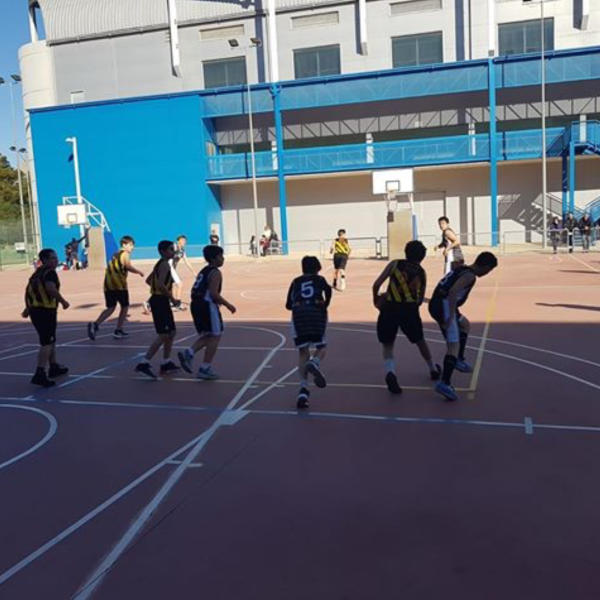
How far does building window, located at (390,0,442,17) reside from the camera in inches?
1475

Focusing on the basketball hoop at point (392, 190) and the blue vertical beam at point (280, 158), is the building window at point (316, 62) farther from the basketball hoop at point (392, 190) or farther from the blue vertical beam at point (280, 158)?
the basketball hoop at point (392, 190)

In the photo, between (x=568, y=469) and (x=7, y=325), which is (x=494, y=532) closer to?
(x=568, y=469)

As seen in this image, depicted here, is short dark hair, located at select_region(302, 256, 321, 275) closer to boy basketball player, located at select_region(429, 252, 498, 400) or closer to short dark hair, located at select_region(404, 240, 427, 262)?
short dark hair, located at select_region(404, 240, 427, 262)

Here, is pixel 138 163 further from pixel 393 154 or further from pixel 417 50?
pixel 417 50

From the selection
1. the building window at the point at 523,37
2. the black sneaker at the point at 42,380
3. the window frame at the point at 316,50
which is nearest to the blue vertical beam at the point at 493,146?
the building window at the point at 523,37

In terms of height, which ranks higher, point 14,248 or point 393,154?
point 393,154

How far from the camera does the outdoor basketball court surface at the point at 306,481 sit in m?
3.75

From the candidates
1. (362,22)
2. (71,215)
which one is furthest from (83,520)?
(362,22)

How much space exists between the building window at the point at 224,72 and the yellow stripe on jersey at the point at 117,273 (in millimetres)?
31113

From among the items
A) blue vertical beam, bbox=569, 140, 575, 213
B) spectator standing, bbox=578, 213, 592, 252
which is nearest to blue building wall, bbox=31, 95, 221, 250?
blue vertical beam, bbox=569, 140, 575, 213

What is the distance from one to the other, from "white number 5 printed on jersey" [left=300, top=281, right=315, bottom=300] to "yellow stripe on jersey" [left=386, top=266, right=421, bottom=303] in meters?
0.88

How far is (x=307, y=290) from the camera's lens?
7.09m

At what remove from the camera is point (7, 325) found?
14.5 m

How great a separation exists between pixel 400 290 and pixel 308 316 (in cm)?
107
